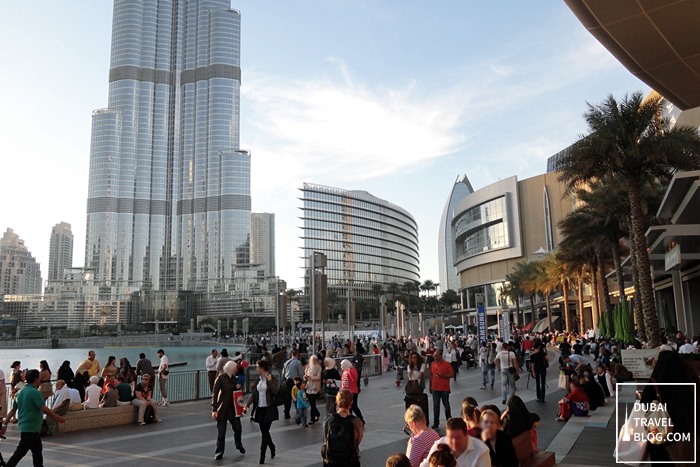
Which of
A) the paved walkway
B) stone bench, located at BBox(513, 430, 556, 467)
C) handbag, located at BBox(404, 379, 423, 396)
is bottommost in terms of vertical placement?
the paved walkway

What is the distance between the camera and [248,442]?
423 inches

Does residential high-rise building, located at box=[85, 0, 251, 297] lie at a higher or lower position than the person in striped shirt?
higher

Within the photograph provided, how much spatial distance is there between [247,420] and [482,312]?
20.3 m

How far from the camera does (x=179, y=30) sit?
569ft

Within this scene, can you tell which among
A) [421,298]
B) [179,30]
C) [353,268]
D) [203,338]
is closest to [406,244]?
[353,268]

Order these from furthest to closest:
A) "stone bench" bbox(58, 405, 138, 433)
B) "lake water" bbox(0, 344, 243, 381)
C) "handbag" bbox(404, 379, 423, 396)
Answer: "lake water" bbox(0, 344, 243, 381) < "stone bench" bbox(58, 405, 138, 433) < "handbag" bbox(404, 379, 423, 396)

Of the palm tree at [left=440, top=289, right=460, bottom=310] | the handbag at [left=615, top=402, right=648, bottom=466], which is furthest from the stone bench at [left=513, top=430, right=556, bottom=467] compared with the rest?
the palm tree at [left=440, top=289, right=460, bottom=310]

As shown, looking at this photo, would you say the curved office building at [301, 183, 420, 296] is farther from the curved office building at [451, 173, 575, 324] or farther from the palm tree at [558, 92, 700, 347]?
the palm tree at [558, 92, 700, 347]

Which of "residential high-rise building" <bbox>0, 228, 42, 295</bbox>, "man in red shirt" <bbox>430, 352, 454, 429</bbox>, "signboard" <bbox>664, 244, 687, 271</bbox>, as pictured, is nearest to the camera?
"man in red shirt" <bbox>430, 352, 454, 429</bbox>

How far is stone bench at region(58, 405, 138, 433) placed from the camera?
12172mm

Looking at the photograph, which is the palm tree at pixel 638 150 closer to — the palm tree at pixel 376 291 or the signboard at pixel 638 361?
the signboard at pixel 638 361

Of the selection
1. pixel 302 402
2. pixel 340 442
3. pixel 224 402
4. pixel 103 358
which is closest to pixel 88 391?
pixel 302 402

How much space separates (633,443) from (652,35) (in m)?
8.04

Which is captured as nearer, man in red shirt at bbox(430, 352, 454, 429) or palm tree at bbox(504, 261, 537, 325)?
man in red shirt at bbox(430, 352, 454, 429)
